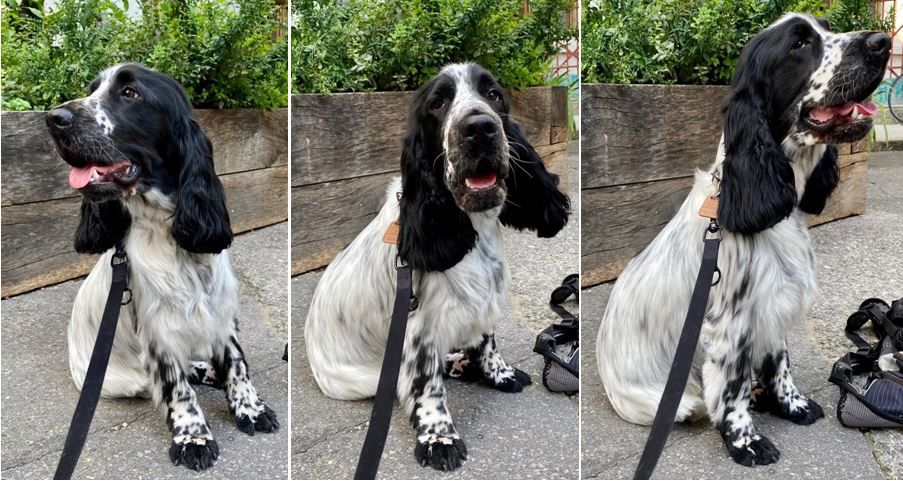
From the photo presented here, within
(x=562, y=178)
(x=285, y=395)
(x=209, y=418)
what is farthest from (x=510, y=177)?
(x=209, y=418)

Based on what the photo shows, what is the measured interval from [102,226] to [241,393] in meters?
0.74

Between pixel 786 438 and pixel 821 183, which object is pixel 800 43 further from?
pixel 786 438

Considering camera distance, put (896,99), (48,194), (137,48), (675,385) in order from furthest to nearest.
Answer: (896,99)
(48,194)
(137,48)
(675,385)

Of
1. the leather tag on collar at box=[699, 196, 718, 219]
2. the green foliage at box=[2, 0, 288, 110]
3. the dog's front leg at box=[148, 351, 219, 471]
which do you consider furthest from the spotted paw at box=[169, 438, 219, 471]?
the leather tag on collar at box=[699, 196, 718, 219]

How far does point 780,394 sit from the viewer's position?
8.30 feet

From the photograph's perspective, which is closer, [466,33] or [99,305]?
[466,33]

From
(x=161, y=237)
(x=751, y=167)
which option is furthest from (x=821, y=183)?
(x=161, y=237)

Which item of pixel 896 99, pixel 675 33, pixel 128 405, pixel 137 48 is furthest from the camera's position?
pixel 896 99

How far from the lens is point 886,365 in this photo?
2.86 meters

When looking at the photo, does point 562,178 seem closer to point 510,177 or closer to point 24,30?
point 510,177

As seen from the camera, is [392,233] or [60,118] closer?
[60,118]

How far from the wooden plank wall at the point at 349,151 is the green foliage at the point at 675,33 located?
210 millimetres

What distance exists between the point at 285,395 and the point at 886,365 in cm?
240

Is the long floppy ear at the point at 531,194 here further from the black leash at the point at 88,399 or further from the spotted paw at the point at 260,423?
the black leash at the point at 88,399
